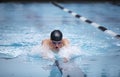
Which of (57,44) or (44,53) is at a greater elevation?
Result: (57,44)

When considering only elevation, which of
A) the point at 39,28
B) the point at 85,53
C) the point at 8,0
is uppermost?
the point at 85,53

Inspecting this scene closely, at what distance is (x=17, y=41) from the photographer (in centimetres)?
633

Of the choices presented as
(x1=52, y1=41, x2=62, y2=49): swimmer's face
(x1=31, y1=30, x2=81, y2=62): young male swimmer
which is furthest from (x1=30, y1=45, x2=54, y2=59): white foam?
(x1=52, y1=41, x2=62, y2=49): swimmer's face

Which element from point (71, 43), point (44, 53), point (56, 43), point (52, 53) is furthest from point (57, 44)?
point (71, 43)

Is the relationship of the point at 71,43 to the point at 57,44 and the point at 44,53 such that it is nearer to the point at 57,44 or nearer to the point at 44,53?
the point at 44,53

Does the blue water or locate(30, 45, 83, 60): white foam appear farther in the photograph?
locate(30, 45, 83, 60): white foam

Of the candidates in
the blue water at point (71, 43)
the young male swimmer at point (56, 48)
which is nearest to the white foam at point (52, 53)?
the young male swimmer at point (56, 48)

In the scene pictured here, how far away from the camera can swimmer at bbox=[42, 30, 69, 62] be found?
4625 mm

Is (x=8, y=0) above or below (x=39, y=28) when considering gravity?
below

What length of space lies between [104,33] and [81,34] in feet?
1.79

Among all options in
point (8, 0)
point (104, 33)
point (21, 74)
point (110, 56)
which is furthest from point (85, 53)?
point (8, 0)

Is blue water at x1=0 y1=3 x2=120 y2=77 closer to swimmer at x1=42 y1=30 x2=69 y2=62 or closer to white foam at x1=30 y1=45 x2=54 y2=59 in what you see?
white foam at x1=30 y1=45 x2=54 y2=59

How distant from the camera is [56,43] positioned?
182 inches

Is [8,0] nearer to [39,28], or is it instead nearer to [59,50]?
[39,28]
